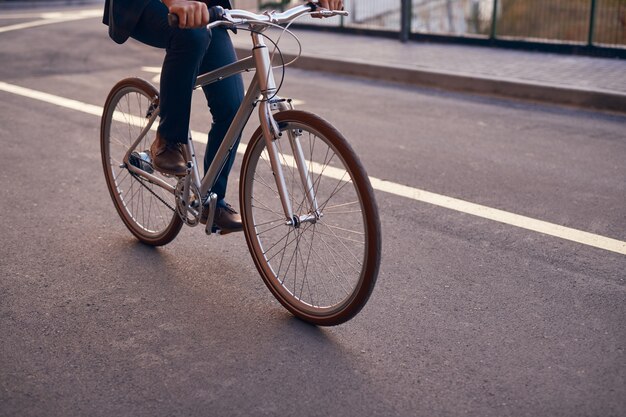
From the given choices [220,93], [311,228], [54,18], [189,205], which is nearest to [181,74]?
[220,93]

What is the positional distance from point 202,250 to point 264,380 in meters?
1.48

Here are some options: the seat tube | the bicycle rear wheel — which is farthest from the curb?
the seat tube

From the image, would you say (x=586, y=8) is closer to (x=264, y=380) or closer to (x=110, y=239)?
(x=110, y=239)

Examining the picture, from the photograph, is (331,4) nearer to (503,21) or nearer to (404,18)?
(503,21)

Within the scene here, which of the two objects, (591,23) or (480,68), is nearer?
(480,68)

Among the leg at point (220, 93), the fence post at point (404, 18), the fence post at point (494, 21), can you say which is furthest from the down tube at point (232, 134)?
the fence post at point (404, 18)

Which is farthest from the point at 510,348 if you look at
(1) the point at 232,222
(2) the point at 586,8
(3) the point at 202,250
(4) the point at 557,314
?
(2) the point at 586,8

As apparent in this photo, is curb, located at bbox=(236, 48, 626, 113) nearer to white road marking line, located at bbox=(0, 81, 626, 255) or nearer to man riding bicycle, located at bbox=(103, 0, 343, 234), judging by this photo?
white road marking line, located at bbox=(0, 81, 626, 255)

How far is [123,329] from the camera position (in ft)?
11.9

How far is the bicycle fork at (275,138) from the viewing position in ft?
11.5

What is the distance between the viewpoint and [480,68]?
9.91 metres

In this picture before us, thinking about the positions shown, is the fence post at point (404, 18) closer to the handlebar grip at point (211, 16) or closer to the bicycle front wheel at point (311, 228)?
the bicycle front wheel at point (311, 228)

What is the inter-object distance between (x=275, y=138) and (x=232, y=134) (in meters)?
0.34

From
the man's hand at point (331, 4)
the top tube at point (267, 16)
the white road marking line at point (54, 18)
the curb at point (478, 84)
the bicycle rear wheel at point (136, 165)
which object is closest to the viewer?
the top tube at point (267, 16)
